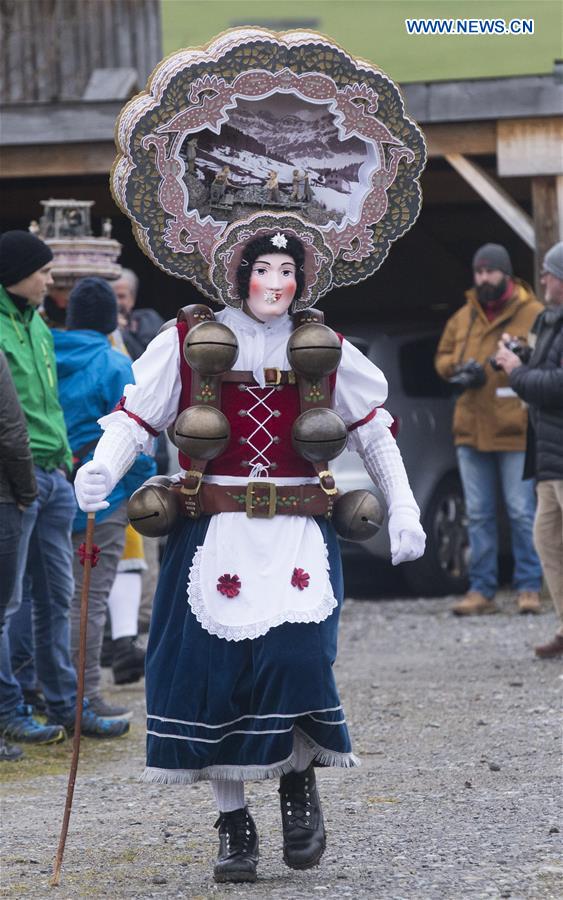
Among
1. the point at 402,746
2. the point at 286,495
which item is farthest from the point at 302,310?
the point at 402,746

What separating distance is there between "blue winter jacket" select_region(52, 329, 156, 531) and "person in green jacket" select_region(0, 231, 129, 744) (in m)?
0.37

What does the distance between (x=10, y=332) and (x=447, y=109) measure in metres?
5.11

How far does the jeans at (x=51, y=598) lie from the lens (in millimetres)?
6789

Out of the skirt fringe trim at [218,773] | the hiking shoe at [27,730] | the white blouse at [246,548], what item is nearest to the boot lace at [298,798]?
the skirt fringe trim at [218,773]

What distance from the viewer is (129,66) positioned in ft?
49.3

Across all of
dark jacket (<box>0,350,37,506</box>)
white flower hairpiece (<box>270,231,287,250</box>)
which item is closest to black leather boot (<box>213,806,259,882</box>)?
white flower hairpiece (<box>270,231,287,250</box>)

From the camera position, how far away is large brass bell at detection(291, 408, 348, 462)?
15.1ft

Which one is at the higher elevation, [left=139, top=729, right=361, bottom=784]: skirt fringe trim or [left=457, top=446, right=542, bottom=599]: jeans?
[left=139, top=729, right=361, bottom=784]: skirt fringe trim

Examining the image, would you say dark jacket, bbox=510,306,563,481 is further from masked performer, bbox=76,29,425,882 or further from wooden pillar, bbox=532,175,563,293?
masked performer, bbox=76,29,425,882

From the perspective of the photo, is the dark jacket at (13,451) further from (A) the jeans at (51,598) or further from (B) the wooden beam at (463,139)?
(B) the wooden beam at (463,139)

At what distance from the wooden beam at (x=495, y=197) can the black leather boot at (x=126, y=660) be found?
4219 millimetres

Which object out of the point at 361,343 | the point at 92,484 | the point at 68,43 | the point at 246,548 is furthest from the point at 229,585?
the point at 68,43

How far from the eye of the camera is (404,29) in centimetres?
1387

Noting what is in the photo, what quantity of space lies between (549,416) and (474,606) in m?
2.46
